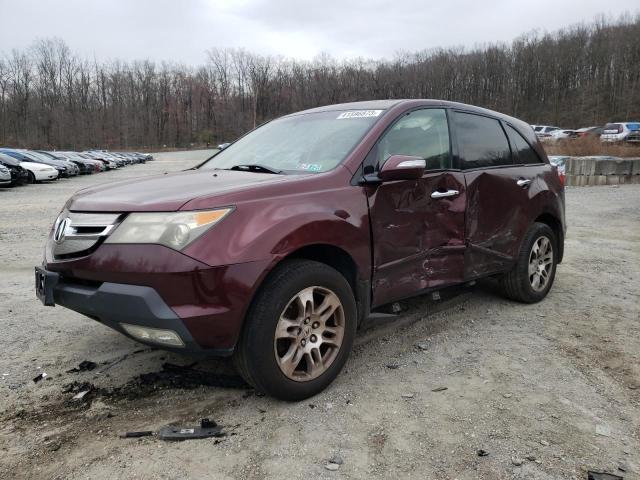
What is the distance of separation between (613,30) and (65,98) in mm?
94288

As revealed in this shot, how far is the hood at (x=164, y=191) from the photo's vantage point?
2.64 meters

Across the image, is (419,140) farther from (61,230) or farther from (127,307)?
(61,230)

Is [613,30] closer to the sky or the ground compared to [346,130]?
closer to the sky

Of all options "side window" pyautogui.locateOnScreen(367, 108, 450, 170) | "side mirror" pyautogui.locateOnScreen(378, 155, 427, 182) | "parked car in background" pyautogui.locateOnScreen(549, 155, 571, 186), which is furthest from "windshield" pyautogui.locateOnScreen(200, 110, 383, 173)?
"parked car in background" pyautogui.locateOnScreen(549, 155, 571, 186)

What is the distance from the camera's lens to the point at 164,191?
284 centimetres

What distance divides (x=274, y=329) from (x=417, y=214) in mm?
1383

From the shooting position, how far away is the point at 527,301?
477 centimetres

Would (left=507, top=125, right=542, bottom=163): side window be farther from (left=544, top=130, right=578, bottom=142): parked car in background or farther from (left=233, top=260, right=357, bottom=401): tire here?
(left=544, top=130, right=578, bottom=142): parked car in background

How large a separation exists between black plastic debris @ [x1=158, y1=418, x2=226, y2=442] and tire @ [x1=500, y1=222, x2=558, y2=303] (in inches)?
122

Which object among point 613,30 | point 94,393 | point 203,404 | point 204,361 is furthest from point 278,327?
point 613,30

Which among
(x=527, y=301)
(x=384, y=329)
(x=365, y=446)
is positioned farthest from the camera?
(x=527, y=301)

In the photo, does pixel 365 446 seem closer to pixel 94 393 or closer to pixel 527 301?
pixel 94 393

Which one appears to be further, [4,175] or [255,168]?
[4,175]

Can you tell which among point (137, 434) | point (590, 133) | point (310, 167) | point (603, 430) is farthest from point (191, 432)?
point (590, 133)
